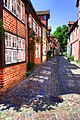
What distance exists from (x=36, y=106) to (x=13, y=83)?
2757 mm

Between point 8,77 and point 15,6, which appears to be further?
point 15,6

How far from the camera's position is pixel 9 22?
698 cm

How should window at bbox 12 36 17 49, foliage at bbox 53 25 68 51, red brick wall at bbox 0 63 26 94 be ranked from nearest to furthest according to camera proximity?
red brick wall at bbox 0 63 26 94 → window at bbox 12 36 17 49 → foliage at bbox 53 25 68 51

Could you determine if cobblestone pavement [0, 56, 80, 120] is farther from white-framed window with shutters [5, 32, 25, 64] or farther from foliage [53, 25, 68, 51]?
foliage [53, 25, 68, 51]

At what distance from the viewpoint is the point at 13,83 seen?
7.66m

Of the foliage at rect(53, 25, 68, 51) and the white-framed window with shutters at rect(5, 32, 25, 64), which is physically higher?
the foliage at rect(53, 25, 68, 51)

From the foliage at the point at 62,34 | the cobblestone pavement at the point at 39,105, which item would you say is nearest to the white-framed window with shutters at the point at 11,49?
the cobblestone pavement at the point at 39,105

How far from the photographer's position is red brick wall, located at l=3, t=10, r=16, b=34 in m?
6.47

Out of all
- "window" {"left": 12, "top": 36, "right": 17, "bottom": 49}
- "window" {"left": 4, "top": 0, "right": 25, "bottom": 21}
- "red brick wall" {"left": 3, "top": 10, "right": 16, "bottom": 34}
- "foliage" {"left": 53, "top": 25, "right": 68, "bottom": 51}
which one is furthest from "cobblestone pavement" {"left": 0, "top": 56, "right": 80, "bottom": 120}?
"foliage" {"left": 53, "top": 25, "right": 68, "bottom": 51}

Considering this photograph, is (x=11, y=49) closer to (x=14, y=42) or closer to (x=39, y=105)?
(x=14, y=42)

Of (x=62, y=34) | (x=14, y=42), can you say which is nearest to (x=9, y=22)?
(x=14, y=42)

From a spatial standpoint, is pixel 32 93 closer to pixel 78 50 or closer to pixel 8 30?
pixel 8 30

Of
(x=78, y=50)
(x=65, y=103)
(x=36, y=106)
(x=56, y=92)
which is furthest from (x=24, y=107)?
(x=78, y=50)

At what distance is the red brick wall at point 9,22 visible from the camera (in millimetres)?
6473
